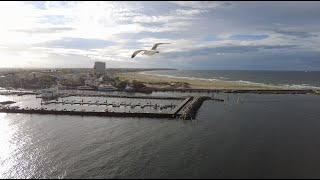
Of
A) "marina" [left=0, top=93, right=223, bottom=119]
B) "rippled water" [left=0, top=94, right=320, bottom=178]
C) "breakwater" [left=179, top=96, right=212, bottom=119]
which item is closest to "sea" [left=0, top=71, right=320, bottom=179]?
"rippled water" [left=0, top=94, right=320, bottom=178]

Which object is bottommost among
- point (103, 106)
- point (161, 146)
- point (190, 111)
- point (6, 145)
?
point (6, 145)

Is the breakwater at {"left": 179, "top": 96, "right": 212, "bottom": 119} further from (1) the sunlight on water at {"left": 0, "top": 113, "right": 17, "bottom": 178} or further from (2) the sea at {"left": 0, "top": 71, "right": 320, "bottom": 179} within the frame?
(1) the sunlight on water at {"left": 0, "top": 113, "right": 17, "bottom": 178}

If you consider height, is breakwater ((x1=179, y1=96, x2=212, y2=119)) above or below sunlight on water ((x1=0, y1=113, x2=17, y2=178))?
above

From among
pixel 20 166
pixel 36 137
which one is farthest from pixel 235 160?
pixel 36 137

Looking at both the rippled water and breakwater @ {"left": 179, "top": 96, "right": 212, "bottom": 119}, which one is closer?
the rippled water

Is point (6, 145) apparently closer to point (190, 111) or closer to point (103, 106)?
point (103, 106)

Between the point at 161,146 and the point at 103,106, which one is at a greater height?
the point at 103,106

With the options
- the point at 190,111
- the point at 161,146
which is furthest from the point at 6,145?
the point at 190,111

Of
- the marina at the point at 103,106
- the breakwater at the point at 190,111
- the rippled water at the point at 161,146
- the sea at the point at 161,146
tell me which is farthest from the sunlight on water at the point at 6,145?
the breakwater at the point at 190,111

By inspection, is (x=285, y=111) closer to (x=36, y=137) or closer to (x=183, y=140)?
(x=183, y=140)
